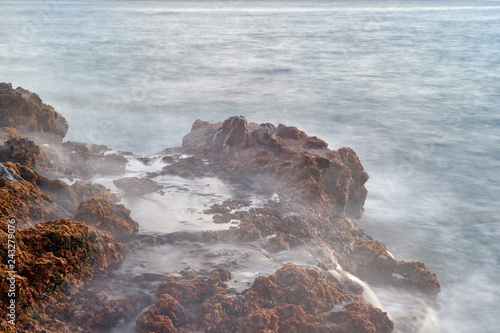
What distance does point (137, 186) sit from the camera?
703cm

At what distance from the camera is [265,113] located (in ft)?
65.1

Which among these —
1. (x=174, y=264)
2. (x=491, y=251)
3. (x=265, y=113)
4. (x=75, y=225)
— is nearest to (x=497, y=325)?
(x=491, y=251)

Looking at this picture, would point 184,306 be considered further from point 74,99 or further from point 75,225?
point 74,99

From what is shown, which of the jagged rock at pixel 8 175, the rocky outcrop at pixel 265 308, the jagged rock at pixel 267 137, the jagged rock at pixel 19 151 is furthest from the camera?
the jagged rock at pixel 267 137

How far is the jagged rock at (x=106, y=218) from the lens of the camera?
540 cm

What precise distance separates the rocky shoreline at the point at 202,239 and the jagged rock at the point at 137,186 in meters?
0.02

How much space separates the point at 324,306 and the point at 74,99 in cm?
1893

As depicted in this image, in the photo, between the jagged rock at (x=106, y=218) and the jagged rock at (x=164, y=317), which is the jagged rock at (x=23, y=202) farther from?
the jagged rock at (x=164, y=317)

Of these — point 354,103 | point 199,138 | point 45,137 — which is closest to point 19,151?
point 45,137

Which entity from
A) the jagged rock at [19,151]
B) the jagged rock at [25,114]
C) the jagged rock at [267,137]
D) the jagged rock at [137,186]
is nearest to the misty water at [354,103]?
the jagged rock at [137,186]

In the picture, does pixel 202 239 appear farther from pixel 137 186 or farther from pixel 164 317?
pixel 137 186

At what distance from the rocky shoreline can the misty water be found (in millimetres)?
385

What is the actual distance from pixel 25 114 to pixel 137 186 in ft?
8.92

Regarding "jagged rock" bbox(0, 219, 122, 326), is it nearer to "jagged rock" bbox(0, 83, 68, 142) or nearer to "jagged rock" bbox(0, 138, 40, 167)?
"jagged rock" bbox(0, 138, 40, 167)
